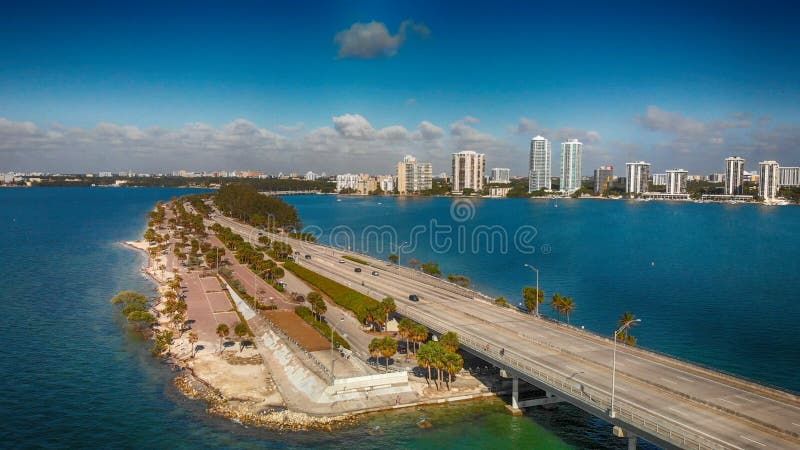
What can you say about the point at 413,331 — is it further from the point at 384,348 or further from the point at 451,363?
the point at 451,363

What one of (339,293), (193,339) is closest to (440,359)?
(193,339)

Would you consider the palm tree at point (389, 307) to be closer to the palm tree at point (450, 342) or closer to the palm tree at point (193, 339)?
the palm tree at point (450, 342)

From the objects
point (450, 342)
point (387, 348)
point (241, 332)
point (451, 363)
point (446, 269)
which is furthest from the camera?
point (446, 269)

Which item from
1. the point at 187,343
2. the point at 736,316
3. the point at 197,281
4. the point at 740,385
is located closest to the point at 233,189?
the point at 197,281

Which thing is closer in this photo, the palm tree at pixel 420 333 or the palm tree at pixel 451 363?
the palm tree at pixel 451 363

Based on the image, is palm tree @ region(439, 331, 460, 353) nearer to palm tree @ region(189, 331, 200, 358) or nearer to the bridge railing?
the bridge railing

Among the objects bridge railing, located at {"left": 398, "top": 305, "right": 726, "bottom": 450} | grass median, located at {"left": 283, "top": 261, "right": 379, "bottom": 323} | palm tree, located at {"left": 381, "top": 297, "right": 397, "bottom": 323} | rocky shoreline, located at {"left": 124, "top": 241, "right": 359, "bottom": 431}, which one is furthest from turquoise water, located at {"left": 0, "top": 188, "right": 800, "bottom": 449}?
grass median, located at {"left": 283, "top": 261, "right": 379, "bottom": 323}

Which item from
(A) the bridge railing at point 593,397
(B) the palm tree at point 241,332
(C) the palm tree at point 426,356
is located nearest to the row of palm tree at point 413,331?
(A) the bridge railing at point 593,397
